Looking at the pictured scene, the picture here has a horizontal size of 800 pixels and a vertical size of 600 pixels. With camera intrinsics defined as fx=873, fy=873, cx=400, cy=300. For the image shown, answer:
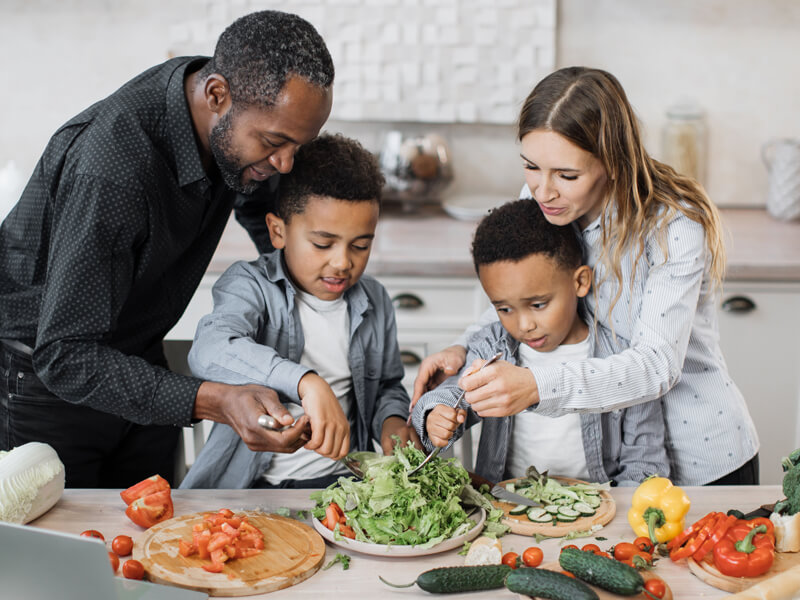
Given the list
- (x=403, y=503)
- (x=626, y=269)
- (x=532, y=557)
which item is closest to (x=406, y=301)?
(x=626, y=269)

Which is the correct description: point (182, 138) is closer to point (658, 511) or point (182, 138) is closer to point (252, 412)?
point (252, 412)

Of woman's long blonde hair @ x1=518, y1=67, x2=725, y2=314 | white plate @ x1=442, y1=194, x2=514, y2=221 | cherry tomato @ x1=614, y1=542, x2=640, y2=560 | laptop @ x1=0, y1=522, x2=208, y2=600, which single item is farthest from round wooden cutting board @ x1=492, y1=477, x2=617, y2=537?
white plate @ x1=442, y1=194, x2=514, y2=221

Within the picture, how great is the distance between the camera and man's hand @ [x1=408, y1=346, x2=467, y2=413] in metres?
1.85

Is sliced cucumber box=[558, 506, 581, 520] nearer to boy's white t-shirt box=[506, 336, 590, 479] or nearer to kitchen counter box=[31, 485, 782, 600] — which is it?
kitchen counter box=[31, 485, 782, 600]

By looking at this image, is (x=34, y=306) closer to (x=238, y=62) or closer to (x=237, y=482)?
(x=237, y=482)

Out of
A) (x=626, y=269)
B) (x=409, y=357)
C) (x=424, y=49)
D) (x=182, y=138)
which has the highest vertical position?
(x=424, y=49)

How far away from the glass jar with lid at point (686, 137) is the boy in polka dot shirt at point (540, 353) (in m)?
1.87

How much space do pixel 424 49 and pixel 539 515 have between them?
2306 mm

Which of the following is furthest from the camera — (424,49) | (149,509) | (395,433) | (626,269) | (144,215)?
(424,49)

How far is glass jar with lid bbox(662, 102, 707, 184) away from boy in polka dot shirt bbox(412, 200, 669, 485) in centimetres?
187

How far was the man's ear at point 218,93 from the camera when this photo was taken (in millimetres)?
1646

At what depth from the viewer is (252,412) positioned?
1.53 meters

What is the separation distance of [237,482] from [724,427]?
1026 millimetres


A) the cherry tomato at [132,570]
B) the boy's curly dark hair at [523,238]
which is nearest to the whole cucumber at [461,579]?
the cherry tomato at [132,570]
